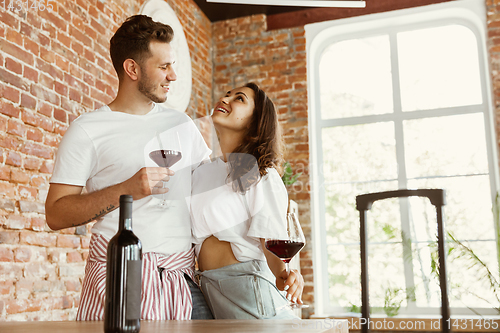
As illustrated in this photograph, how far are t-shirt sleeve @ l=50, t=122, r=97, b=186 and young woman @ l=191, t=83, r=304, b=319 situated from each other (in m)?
0.40

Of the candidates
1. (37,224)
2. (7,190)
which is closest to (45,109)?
(7,190)

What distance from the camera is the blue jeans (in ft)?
5.19

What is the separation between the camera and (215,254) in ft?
5.52

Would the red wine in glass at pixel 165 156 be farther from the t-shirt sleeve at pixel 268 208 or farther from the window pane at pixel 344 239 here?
the window pane at pixel 344 239

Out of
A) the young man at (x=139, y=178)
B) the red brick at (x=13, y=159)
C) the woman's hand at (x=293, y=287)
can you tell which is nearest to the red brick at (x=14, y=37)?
the red brick at (x=13, y=159)

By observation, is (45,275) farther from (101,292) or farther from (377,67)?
(377,67)

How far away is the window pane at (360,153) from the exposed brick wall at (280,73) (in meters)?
0.42

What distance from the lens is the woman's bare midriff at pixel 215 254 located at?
1.67 meters

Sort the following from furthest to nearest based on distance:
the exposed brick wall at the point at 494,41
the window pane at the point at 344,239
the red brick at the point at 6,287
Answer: the window pane at the point at 344,239 < the exposed brick wall at the point at 494,41 < the red brick at the point at 6,287

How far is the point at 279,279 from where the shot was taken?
64.7 inches

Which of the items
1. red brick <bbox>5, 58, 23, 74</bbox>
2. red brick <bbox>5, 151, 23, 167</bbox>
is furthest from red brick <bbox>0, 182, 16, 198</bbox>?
red brick <bbox>5, 58, 23, 74</bbox>

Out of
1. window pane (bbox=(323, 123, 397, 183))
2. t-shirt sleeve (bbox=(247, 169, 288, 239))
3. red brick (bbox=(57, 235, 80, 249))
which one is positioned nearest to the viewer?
t-shirt sleeve (bbox=(247, 169, 288, 239))

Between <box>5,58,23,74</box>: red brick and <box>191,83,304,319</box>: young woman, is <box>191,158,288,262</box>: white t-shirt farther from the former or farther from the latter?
<box>5,58,23,74</box>: red brick

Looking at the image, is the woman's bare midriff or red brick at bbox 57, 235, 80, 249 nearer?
the woman's bare midriff
